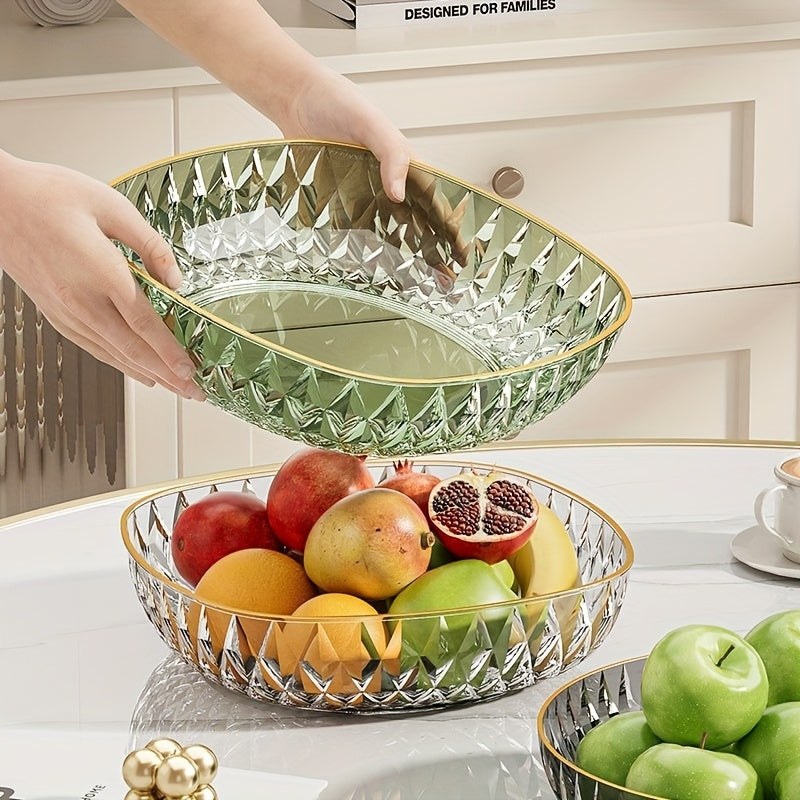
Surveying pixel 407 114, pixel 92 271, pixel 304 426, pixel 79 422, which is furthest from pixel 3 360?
pixel 304 426

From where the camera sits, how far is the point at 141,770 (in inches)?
22.4

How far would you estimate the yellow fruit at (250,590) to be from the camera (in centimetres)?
67

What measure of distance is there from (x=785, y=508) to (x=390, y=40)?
1029 millimetres

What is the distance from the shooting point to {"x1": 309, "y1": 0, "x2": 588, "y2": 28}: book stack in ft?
5.78

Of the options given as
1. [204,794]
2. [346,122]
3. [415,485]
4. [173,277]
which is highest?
Result: [346,122]

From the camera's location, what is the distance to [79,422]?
1754 millimetres

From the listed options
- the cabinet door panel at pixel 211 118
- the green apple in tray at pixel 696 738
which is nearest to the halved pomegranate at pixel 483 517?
the green apple in tray at pixel 696 738

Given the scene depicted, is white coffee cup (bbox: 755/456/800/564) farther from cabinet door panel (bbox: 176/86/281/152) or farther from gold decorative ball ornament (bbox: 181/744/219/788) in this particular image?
cabinet door panel (bbox: 176/86/281/152)

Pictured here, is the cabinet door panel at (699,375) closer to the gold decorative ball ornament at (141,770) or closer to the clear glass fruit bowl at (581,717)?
the clear glass fruit bowl at (581,717)

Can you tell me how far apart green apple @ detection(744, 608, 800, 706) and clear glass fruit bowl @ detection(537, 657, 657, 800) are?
0.07 m

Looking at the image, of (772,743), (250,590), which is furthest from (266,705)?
(772,743)

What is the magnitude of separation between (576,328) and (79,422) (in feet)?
3.45

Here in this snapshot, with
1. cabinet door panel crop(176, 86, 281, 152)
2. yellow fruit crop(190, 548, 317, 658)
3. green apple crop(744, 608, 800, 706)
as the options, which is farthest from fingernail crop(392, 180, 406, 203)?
cabinet door panel crop(176, 86, 281, 152)

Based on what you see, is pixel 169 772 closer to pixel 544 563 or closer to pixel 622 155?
pixel 544 563
